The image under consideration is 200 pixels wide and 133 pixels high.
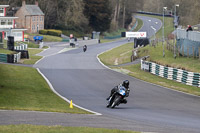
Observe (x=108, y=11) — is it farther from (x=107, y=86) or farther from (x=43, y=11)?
(x=107, y=86)

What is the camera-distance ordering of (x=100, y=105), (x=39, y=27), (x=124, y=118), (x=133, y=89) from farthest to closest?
(x=39, y=27) < (x=133, y=89) < (x=100, y=105) < (x=124, y=118)

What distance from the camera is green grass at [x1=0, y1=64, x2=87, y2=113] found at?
62.7 ft

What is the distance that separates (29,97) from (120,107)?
18.9 ft

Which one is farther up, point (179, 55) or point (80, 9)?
point (80, 9)

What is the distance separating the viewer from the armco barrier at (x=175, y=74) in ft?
112

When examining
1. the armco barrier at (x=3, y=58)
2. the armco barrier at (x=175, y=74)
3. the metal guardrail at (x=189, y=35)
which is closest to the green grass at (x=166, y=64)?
the armco barrier at (x=175, y=74)

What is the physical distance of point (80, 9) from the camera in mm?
113688

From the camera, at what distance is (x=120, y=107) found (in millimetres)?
21406

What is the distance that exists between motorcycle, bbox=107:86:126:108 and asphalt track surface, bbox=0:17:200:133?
36cm

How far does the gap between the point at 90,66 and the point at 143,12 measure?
133686 millimetres

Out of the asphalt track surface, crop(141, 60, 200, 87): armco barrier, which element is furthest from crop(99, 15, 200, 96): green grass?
the asphalt track surface

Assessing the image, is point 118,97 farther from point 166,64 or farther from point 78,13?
point 78,13

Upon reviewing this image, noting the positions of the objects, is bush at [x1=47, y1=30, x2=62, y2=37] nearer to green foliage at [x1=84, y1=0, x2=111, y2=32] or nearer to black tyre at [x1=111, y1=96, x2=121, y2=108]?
green foliage at [x1=84, y1=0, x2=111, y2=32]

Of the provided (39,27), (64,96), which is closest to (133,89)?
(64,96)
